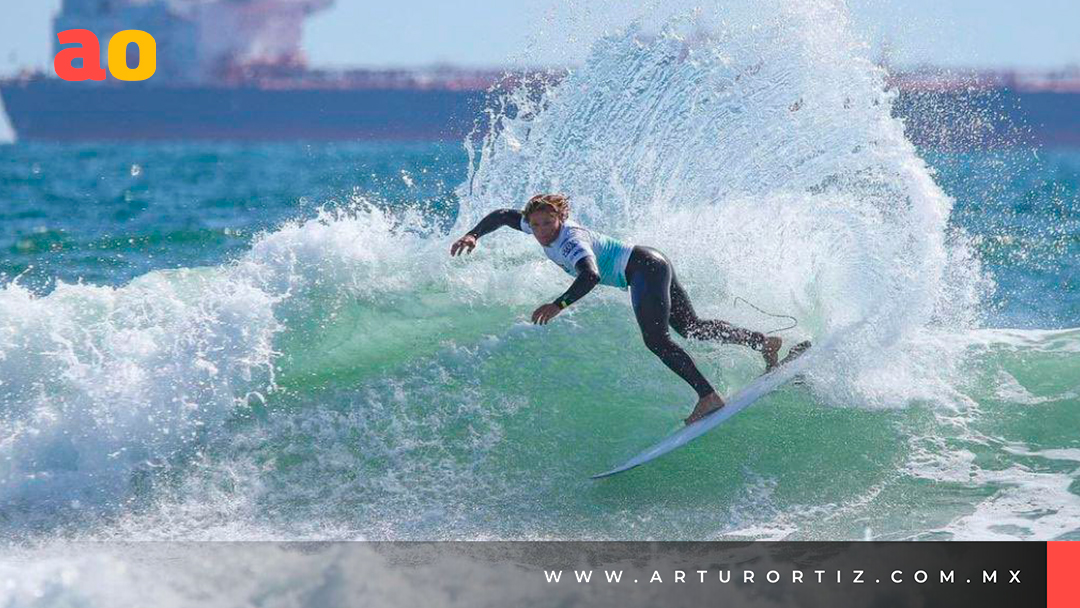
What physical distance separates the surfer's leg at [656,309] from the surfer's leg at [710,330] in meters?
0.29

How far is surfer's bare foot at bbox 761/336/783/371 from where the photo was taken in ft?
27.9

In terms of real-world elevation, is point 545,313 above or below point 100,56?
below

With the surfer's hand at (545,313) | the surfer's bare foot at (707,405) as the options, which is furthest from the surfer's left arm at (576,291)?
the surfer's bare foot at (707,405)

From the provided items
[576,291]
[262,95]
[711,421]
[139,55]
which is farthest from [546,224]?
[139,55]

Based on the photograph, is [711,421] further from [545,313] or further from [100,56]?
[100,56]

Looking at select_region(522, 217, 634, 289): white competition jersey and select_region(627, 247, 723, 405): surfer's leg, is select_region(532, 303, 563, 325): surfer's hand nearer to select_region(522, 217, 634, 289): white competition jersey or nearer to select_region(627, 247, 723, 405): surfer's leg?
select_region(522, 217, 634, 289): white competition jersey

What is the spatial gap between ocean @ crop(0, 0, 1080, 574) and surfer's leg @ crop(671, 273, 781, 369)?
0.47 meters

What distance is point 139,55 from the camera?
8875 cm

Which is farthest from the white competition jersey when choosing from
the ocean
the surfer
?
the ocean

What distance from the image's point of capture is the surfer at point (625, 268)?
25.1 ft

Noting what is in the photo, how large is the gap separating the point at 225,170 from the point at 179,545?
42428 mm

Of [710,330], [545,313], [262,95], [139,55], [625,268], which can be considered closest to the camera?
[545,313]

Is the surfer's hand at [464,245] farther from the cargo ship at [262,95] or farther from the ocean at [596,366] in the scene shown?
the cargo ship at [262,95]

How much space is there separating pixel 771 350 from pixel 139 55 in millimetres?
86905
